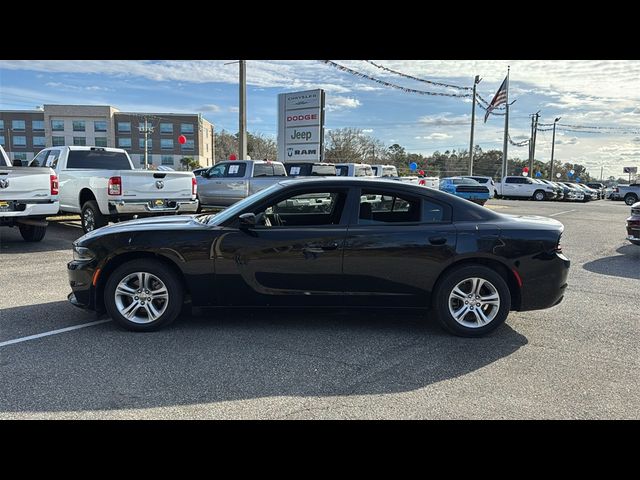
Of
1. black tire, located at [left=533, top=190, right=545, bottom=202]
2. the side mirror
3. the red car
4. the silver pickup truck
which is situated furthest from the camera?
black tire, located at [left=533, top=190, right=545, bottom=202]

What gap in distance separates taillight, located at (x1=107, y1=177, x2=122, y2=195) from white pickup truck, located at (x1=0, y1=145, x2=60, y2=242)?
975 millimetres

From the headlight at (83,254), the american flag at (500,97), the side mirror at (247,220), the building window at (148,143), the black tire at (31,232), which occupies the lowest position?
the black tire at (31,232)

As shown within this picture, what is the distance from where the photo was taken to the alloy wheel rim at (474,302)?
15.8ft

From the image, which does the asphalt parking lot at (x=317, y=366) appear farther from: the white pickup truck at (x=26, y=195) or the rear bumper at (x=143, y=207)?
→ the rear bumper at (x=143, y=207)

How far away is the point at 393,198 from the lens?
501 centimetres

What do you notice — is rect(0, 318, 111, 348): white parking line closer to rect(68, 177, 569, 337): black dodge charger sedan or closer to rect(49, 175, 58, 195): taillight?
rect(68, 177, 569, 337): black dodge charger sedan

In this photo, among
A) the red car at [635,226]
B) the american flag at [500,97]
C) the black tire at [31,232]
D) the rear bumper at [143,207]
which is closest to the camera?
the red car at [635,226]

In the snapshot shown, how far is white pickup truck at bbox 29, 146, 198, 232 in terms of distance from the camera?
32.9ft

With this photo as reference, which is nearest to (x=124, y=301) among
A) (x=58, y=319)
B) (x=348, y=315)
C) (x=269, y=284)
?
(x=58, y=319)

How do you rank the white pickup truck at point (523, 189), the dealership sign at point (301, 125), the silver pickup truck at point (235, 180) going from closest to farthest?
1. the silver pickup truck at point (235, 180)
2. the dealership sign at point (301, 125)
3. the white pickup truck at point (523, 189)

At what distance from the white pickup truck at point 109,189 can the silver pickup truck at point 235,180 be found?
3.97m

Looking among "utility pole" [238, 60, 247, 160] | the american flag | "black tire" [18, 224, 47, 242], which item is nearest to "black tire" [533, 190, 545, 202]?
the american flag

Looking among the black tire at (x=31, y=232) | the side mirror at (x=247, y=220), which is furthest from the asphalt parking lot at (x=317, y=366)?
the black tire at (x=31, y=232)
